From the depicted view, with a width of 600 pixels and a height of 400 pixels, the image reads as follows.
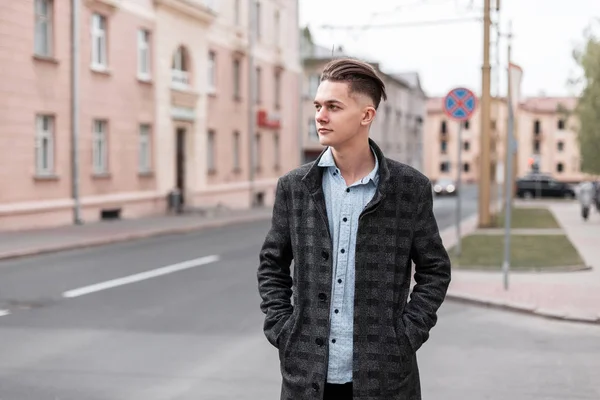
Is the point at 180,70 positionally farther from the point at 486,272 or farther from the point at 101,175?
the point at 486,272

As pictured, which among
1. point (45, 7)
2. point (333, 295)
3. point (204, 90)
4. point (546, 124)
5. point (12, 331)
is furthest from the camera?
point (546, 124)

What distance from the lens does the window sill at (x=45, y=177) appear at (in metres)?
22.8

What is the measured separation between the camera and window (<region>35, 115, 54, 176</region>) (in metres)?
23.2

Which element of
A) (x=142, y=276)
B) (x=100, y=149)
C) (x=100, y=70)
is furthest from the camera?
(x=100, y=149)

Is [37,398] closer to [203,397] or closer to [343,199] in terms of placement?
[203,397]

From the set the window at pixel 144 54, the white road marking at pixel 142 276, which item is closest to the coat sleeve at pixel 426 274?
the white road marking at pixel 142 276

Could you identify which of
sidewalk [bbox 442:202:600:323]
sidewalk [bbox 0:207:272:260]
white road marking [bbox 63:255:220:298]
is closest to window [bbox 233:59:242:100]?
sidewalk [bbox 0:207:272:260]

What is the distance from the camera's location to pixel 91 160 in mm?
25609

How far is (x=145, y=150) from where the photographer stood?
98.4ft

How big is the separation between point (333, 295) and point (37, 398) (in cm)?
395

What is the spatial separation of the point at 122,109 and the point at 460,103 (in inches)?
563

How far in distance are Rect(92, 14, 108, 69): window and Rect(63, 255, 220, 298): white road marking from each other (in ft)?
37.2

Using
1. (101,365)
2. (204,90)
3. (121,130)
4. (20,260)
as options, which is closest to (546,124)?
(204,90)

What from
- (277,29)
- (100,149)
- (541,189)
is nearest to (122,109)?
(100,149)
